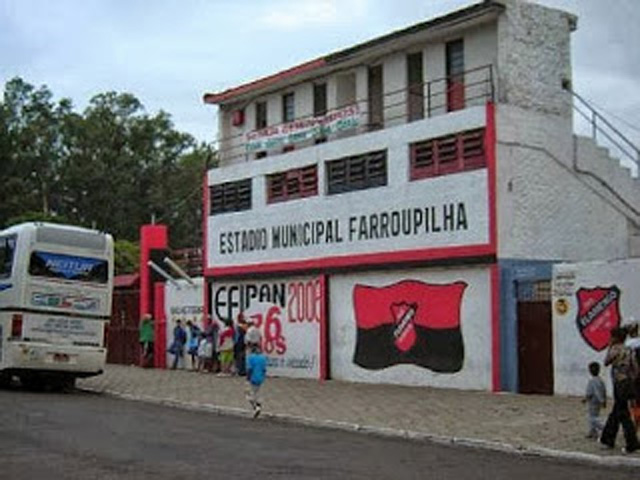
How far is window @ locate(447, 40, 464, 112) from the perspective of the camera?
24312 mm

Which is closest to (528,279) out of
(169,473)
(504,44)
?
(504,44)

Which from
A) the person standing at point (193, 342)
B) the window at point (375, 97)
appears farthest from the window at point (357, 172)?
the person standing at point (193, 342)

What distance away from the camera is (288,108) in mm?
30312

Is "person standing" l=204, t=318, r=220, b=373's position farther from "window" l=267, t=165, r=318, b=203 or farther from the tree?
the tree

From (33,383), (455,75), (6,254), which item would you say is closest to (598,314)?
(455,75)

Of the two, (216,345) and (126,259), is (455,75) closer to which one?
(216,345)

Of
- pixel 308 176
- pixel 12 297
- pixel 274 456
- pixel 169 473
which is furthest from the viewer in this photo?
pixel 308 176

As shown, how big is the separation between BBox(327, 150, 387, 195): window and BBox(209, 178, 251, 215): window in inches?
150

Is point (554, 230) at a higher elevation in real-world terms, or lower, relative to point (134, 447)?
higher

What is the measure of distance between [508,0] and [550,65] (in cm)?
191

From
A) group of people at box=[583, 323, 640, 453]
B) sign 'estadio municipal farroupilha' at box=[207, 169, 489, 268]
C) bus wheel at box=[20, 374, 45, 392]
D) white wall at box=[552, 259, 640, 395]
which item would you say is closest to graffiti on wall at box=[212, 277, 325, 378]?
sign 'estadio municipal farroupilha' at box=[207, 169, 489, 268]

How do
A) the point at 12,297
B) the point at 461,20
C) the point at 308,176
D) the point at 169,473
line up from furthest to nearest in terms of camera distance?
1. the point at 308,176
2. the point at 461,20
3. the point at 12,297
4. the point at 169,473

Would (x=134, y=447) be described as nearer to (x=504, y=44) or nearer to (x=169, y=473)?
(x=169, y=473)

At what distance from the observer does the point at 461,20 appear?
23.5 m
